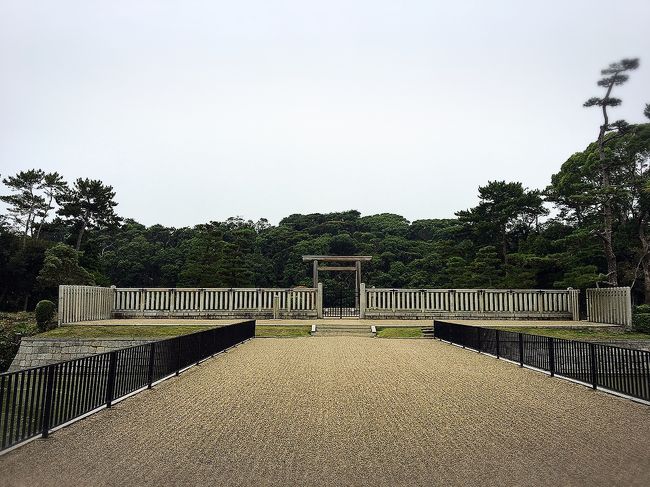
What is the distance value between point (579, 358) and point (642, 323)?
10722mm

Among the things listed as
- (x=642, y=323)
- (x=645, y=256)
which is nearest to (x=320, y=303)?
(x=642, y=323)

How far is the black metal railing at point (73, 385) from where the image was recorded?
4254 millimetres

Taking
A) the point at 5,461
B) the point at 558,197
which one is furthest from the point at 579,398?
the point at 558,197

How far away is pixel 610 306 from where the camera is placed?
17250 mm

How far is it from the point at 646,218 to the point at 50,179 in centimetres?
3683

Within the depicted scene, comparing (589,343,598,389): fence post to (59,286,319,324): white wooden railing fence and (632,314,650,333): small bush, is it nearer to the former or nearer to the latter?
(632,314,650,333): small bush

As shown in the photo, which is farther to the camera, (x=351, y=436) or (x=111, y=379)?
(x=111, y=379)

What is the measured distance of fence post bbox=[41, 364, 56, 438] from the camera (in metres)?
4.64

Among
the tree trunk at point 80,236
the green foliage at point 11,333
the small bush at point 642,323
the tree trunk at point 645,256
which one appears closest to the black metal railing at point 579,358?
the small bush at point 642,323

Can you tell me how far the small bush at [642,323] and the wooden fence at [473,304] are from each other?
3414mm

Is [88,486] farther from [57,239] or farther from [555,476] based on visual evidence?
[57,239]

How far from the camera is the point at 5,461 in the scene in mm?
3883

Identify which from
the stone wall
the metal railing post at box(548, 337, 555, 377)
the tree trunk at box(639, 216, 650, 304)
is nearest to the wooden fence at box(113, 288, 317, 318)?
the stone wall

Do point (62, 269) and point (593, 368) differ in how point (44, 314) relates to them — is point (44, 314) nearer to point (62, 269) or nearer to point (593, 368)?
point (62, 269)
